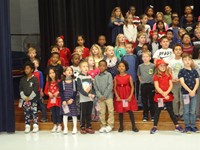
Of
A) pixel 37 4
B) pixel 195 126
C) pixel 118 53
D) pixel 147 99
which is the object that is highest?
pixel 37 4

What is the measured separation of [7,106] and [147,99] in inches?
99.5

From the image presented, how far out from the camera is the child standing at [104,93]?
7078mm

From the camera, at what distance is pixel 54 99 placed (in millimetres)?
7320

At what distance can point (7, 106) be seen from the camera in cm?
753

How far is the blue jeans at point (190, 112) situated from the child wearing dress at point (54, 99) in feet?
7.19

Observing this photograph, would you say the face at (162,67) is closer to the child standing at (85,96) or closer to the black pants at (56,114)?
the child standing at (85,96)

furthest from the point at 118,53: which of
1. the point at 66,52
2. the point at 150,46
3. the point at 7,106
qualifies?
the point at 7,106

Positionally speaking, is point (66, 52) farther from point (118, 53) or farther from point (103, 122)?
point (103, 122)

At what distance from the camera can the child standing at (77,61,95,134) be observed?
7086mm

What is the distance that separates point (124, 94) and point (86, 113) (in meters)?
0.73

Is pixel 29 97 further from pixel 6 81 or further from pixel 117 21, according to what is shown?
pixel 117 21

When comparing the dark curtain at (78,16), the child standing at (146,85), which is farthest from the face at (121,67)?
the dark curtain at (78,16)

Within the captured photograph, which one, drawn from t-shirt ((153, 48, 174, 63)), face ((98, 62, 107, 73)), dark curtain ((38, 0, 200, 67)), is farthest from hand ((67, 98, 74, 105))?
dark curtain ((38, 0, 200, 67))

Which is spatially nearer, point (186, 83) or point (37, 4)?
point (186, 83)
